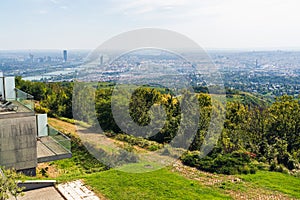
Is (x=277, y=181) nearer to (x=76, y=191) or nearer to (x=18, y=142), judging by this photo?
(x=76, y=191)

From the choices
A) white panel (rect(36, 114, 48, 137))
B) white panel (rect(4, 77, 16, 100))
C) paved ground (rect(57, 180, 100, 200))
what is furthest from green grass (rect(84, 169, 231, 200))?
white panel (rect(4, 77, 16, 100))

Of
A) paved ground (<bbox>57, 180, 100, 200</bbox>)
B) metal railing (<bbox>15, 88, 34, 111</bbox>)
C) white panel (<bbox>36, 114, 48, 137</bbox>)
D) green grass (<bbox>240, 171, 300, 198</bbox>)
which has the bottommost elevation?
green grass (<bbox>240, 171, 300, 198</bbox>)

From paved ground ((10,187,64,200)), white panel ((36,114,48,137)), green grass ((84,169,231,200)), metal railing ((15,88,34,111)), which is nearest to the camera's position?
paved ground ((10,187,64,200))

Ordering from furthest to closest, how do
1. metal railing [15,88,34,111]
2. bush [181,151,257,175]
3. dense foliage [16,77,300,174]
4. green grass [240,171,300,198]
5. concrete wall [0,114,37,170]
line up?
dense foliage [16,77,300,174], bush [181,151,257,175], metal railing [15,88,34,111], green grass [240,171,300,198], concrete wall [0,114,37,170]

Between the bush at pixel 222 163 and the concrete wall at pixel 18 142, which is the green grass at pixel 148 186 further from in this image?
the concrete wall at pixel 18 142

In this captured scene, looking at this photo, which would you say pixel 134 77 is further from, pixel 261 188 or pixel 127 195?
pixel 261 188

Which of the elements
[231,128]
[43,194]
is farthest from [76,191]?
[231,128]

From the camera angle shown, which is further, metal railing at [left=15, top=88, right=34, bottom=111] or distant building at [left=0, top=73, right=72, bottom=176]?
metal railing at [left=15, top=88, right=34, bottom=111]

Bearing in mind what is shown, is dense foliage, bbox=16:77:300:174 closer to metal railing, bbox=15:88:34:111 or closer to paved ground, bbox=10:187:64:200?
paved ground, bbox=10:187:64:200
